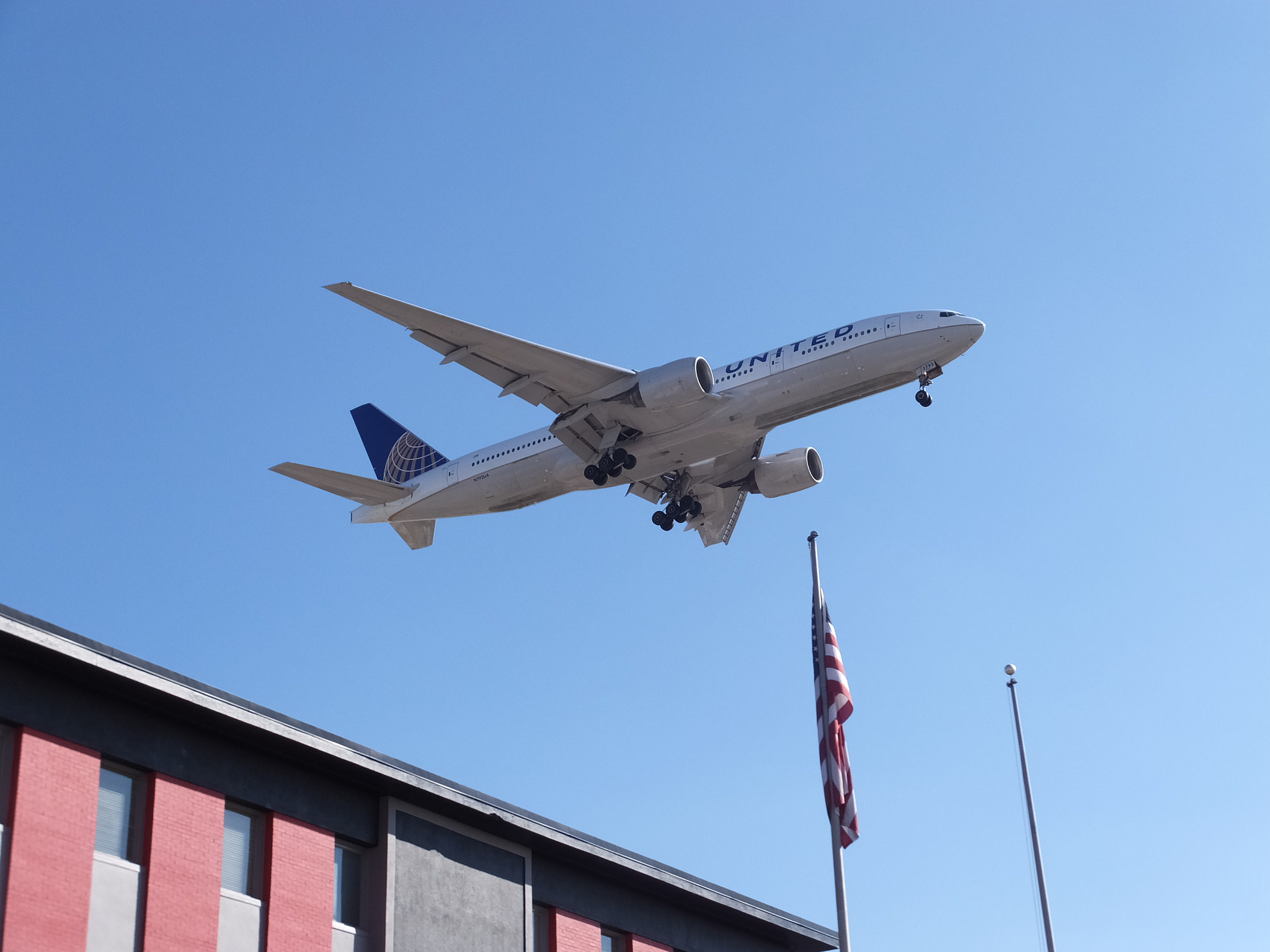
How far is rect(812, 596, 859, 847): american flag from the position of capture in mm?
23016

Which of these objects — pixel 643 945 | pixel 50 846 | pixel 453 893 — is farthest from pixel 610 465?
pixel 50 846

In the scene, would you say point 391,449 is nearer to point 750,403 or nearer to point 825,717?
point 750,403

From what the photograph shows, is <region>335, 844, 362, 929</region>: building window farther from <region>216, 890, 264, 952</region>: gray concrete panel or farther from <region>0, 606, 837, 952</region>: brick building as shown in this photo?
<region>216, 890, 264, 952</region>: gray concrete panel

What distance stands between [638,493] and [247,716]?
2461 cm

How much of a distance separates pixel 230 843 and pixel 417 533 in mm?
25364

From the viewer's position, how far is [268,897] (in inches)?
803

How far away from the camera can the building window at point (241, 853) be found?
20.3 m

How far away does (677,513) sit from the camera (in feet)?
145

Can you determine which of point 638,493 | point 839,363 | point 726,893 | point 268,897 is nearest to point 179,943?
point 268,897

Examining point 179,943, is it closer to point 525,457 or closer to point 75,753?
point 75,753

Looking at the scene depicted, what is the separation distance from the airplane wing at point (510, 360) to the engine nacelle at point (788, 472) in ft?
24.9

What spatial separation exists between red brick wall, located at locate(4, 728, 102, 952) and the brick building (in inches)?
0.8

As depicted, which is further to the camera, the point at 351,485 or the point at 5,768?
the point at 351,485

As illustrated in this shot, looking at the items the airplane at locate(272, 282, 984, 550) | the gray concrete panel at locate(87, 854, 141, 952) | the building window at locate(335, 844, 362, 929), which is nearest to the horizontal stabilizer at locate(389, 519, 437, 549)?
the airplane at locate(272, 282, 984, 550)
